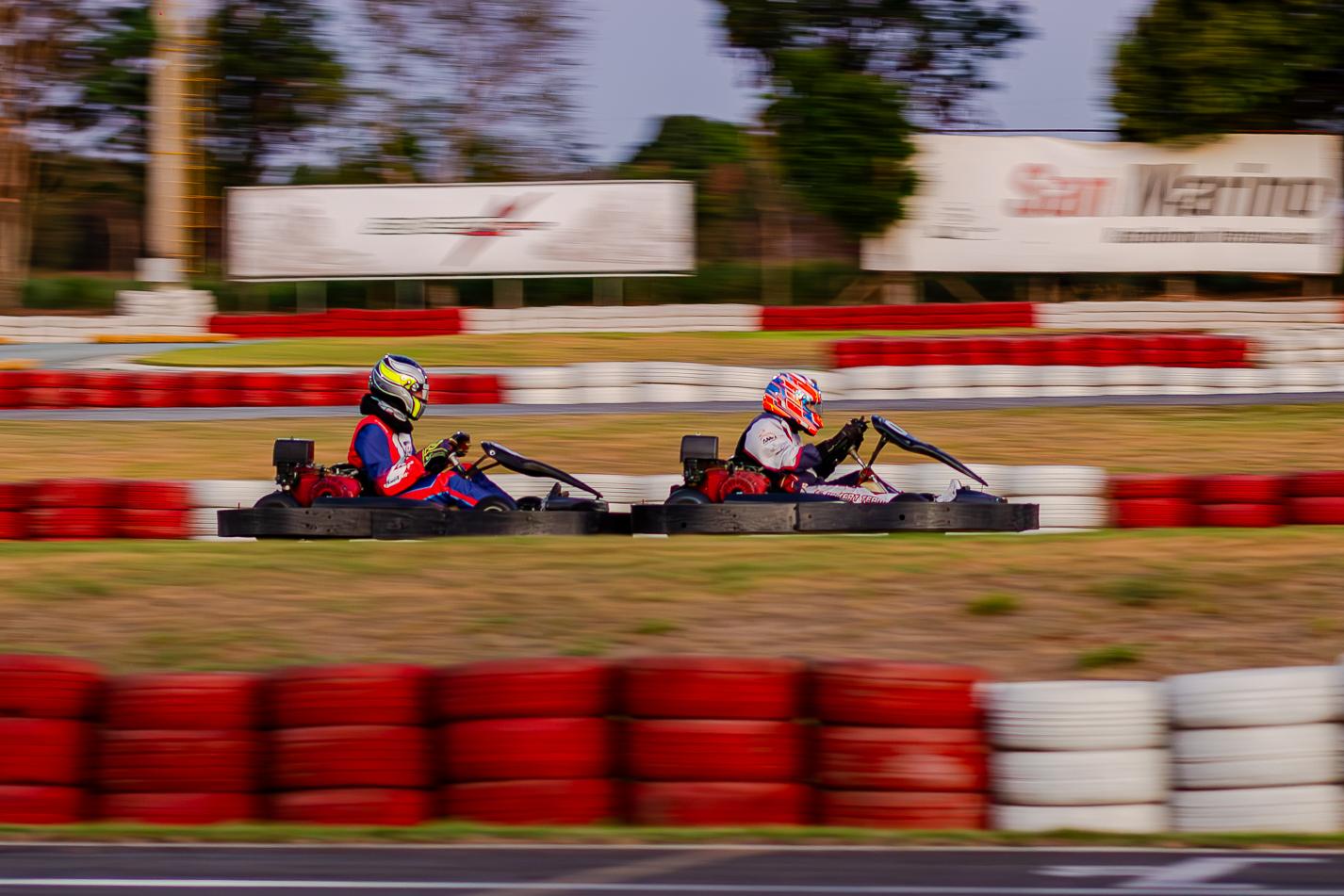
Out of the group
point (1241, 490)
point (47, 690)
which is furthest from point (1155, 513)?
point (47, 690)

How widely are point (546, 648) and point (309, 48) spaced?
32.8 metres

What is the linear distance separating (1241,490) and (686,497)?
3867 mm

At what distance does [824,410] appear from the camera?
18.9 meters

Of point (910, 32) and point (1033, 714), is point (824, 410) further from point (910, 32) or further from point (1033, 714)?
point (910, 32)

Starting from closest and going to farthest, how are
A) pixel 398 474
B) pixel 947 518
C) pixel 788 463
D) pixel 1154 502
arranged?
pixel 947 518 → pixel 1154 502 → pixel 398 474 → pixel 788 463

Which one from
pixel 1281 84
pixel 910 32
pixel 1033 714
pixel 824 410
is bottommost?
pixel 1033 714

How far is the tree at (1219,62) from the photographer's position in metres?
29.2

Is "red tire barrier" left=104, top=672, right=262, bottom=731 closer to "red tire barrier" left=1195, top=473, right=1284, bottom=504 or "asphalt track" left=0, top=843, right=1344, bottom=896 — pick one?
"asphalt track" left=0, top=843, right=1344, bottom=896

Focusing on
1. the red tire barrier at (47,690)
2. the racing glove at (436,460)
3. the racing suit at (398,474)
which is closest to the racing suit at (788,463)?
the racing suit at (398,474)

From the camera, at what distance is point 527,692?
5.94 metres

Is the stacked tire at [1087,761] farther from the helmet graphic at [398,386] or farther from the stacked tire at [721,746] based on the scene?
the helmet graphic at [398,386]

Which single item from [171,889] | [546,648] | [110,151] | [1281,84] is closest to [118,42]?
[110,151]

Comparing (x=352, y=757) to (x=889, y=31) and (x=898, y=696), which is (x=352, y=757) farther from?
(x=889, y=31)

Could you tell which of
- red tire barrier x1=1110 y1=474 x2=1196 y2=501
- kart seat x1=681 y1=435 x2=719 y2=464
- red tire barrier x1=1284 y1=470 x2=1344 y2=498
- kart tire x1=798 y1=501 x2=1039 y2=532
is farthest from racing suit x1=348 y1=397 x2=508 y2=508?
red tire barrier x1=1284 y1=470 x2=1344 y2=498
